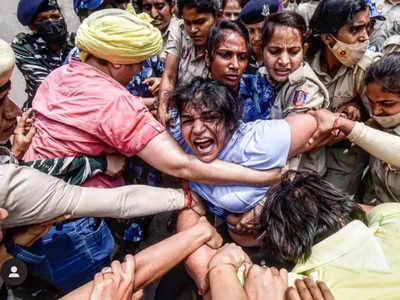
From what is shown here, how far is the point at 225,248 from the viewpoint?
184 cm

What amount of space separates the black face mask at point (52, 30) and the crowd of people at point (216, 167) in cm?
13

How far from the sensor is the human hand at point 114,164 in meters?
2.08

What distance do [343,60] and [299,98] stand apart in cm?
49

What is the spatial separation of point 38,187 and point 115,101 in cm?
53

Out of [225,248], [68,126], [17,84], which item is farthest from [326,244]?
[17,84]

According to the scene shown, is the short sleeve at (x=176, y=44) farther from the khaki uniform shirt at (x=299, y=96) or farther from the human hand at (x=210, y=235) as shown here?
the human hand at (x=210, y=235)

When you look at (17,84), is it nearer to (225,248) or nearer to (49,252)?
(49,252)

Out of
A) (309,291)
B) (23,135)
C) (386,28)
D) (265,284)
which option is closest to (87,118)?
(23,135)

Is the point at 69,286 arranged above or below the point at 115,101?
below

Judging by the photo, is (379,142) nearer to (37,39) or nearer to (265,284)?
(265,284)

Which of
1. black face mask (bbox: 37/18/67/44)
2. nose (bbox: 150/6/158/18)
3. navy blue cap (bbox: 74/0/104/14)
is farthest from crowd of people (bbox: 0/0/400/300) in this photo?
nose (bbox: 150/6/158/18)

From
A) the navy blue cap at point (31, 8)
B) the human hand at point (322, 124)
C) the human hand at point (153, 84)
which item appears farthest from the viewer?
the human hand at point (153, 84)

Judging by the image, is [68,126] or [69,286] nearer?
[68,126]

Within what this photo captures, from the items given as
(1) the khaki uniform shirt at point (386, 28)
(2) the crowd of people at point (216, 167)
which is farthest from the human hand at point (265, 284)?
(1) the khaki uniform shirt at point (386, 28)
